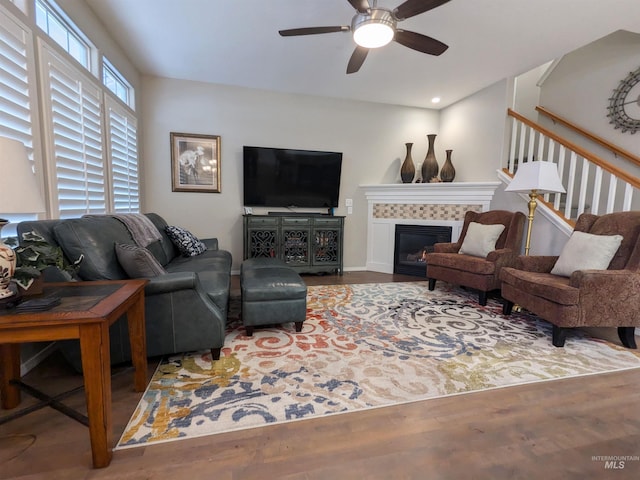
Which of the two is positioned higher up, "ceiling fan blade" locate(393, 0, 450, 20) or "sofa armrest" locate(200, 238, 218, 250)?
"ceiling fan blade" locate(393, 0, 450, 20)

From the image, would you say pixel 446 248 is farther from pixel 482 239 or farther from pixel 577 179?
pixel 577 179

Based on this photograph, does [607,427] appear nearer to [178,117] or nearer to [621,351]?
[621,351]

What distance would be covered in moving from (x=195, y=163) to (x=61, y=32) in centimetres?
201

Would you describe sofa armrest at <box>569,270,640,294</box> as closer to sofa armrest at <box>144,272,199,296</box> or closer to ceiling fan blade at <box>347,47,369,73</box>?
ceiling fan blade at <box>347,47,369,73</box>

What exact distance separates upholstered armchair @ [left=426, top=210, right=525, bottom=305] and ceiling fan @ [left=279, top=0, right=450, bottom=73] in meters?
2.07

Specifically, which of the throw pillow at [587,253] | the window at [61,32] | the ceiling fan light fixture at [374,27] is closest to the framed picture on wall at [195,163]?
the window at [61,32]

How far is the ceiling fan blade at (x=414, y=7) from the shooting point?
1896mm

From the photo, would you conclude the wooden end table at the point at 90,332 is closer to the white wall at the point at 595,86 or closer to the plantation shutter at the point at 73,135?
the plantation shutter at the point at 73,135

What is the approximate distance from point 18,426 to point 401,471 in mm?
1734

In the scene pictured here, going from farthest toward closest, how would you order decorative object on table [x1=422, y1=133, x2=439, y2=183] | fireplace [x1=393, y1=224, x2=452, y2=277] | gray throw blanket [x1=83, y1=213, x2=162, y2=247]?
1. decorative object on table [x1=422, y1=133, x2=439, y2=183]
2. fireplace [x1=393, y1=224, x2=452, y2=277]
3. gray throw blanket [x1=83, y1=213, x2=162, y2=247]

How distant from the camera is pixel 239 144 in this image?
4.37 m

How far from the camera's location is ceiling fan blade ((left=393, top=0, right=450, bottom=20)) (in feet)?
6.22

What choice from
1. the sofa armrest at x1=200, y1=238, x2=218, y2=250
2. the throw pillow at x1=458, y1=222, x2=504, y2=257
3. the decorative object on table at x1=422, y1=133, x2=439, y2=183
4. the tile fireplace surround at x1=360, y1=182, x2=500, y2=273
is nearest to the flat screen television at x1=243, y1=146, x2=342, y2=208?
the tile fireplace surround at x1=360, y1=182, x2=500, y2=273

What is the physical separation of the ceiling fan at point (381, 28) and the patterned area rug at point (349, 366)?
234 cm
